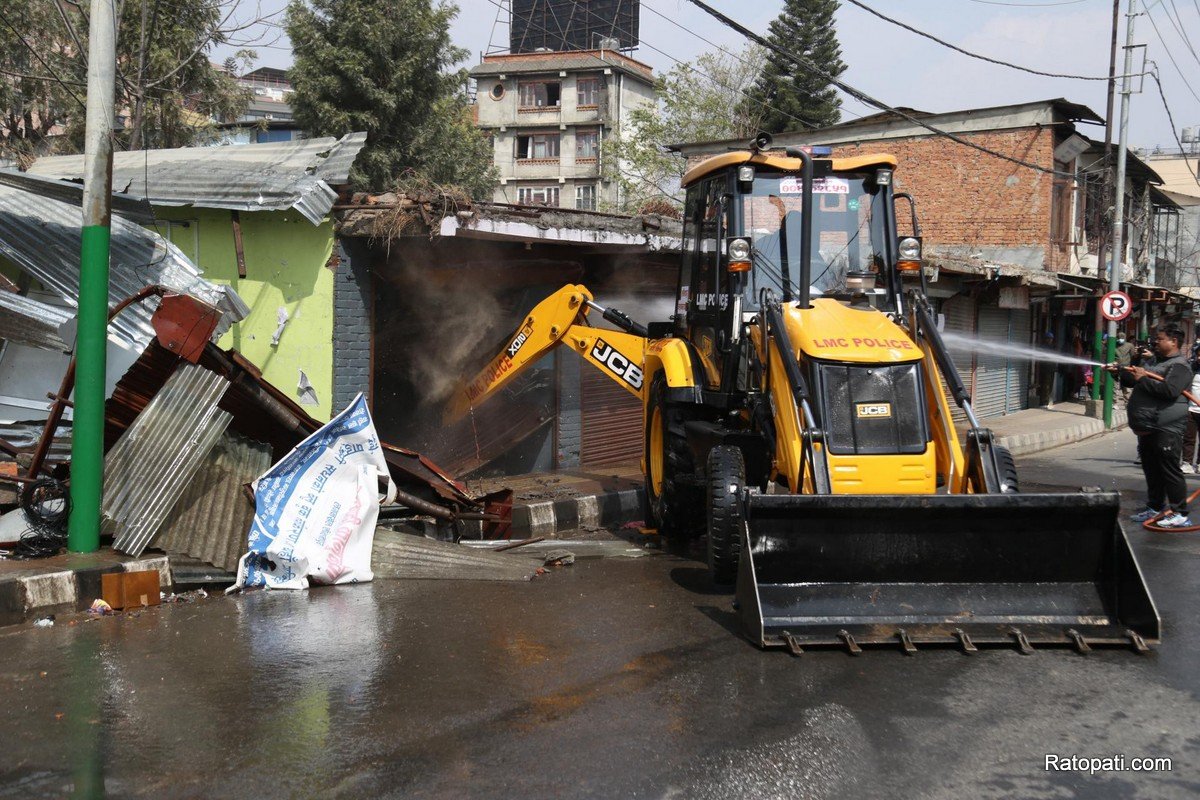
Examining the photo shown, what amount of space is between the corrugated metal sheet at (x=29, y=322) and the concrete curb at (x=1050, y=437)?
553 inches

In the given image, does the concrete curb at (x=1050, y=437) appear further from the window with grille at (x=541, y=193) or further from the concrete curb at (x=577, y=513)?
the window with grille at (x=541, y=193)

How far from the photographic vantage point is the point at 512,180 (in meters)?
57.7

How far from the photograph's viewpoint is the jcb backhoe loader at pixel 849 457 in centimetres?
600

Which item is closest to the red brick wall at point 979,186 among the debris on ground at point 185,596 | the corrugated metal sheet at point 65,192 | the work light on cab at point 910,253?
the corrugated metal sheet at point 65,192

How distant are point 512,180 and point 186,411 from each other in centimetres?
5148

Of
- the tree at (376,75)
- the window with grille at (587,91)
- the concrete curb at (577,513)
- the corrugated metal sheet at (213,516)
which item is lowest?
the concrete curb at (577,513)

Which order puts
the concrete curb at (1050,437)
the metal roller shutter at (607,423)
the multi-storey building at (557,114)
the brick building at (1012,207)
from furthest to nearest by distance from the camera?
the multi-storey building at (557,114) → the brick building at (1012,207) → the concrete curb at (1050,437) → the metal roller shutter at (607,423)

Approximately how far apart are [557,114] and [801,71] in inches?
642

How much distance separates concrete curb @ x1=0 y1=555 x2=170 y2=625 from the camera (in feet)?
21.9

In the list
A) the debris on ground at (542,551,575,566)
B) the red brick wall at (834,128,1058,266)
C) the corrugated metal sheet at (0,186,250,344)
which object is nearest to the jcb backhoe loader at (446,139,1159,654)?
the debris on ground at (542,551,575,566)

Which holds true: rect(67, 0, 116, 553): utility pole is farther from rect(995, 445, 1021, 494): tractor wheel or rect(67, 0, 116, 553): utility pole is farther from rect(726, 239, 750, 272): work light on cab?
rect(995, 445, 1021, 494): tractor wheel

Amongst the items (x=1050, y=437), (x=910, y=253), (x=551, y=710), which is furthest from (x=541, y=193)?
(x=551, y=710)

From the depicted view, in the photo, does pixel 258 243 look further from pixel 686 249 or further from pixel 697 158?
pixel 697 158

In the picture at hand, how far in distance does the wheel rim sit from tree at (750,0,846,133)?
36.6 m
